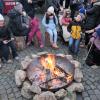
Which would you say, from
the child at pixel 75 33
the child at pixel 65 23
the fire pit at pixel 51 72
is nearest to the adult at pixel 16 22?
the child at pixel 65 23

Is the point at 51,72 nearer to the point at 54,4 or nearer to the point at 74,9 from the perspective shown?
the point at 74,9

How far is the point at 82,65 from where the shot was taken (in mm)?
9992

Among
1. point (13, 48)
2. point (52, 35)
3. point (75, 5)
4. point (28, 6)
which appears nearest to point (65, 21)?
point (52, 35)

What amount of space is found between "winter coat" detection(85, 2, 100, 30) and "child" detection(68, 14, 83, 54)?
342 mm

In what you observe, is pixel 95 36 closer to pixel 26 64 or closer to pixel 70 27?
pixel 70 27

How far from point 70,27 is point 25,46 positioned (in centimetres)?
201

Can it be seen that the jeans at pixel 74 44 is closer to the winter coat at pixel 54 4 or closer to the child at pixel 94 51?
the child at pixel 94 51

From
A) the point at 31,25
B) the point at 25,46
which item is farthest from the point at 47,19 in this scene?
the point at 25,46

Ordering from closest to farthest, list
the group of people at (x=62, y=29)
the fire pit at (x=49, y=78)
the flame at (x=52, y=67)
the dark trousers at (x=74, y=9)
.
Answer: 1. the fire pit at (x=49, y=78)
2. the flame at (x=52, y=67)
3. the group of people at (x=62, y=29)
4. the dark trousers at (x=74, y=9)

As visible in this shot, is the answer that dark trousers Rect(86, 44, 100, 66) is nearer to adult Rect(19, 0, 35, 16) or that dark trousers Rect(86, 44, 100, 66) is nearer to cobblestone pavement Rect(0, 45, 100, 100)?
cobblestone pavement Rect(0, 45, 100, 100)

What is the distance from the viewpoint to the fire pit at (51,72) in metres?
8.26

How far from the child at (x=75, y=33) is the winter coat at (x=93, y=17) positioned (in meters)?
0.34

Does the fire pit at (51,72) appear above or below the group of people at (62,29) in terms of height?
below

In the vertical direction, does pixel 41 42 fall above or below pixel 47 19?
below
